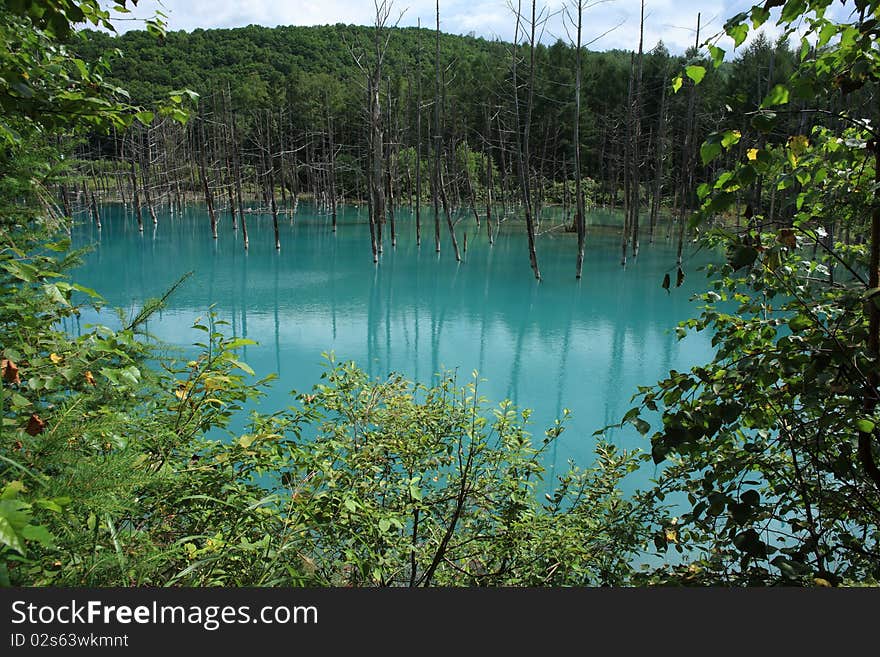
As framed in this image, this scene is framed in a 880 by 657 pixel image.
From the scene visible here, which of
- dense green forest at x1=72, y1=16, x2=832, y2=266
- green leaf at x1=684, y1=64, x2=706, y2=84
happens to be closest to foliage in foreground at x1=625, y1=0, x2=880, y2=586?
green leaf at x1=684, y1=64, x2=706, y2=84

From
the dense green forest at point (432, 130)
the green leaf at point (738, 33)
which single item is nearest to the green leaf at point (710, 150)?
A: the green leaf at point (738, 33)

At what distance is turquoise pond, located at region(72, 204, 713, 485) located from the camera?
315 inches

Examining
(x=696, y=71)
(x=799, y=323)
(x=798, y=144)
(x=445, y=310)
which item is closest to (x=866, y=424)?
(x=799, y=323)

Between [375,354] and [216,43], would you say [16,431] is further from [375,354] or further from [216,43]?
[216,43]

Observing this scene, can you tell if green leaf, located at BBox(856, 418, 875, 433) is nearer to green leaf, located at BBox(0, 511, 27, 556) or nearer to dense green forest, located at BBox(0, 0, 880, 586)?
dense green forest, located at BBox(0, 0, 880, 586)

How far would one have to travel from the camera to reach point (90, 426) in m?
1.56

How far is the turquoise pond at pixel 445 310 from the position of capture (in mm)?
8008

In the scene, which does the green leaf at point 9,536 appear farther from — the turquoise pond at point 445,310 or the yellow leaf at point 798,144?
the turquoise pond at point 445,310

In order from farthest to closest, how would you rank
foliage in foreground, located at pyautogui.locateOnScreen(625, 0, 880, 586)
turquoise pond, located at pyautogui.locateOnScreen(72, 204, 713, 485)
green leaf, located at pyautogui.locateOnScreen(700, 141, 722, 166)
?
turquoise pond, located at pyautogui.locateOnScreen(72, 204, 713, 485)
foliage in foreground, located at pyautogui.locateOnScreen(625, 0, 880, 586)
green leaf, located at pyautogui.locateOnScreen(700, 141, 722, 166)

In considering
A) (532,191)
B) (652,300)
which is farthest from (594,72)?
(652,300)

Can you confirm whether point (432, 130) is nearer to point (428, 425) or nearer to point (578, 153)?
point (578, 153)

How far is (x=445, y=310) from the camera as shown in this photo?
1264 centimetres

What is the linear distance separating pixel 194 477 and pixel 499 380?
6202 millimetres

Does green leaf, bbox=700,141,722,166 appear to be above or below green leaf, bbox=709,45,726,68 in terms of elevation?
below
